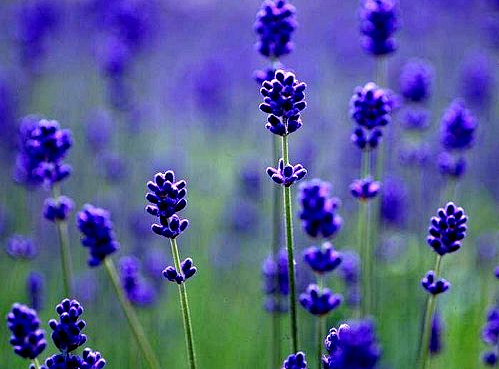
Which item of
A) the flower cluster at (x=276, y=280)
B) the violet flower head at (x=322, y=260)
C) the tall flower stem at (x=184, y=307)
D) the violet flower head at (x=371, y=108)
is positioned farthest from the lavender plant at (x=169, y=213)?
the flower cluster at (x=276, y=280)

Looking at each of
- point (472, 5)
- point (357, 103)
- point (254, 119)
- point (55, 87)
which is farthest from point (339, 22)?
point (357, 103)

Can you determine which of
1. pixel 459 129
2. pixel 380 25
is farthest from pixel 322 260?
pixel 459 129

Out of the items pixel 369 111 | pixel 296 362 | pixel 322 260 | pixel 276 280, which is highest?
pixel 369 111

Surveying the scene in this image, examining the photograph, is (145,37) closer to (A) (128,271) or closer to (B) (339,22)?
(A) (128,271)

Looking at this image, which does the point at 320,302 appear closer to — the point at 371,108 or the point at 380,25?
the point at 371,108

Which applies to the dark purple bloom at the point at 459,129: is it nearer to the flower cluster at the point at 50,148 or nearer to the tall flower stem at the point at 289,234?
the tall flower stem at the point at 289,234

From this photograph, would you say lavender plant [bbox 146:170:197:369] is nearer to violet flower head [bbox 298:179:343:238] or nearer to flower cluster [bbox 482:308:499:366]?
violet flower head [bbox 298:179:343:238]

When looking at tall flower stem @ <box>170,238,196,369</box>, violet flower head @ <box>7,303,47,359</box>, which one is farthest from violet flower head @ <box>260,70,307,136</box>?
violet flower head @ <box>7,303,47,359</box>
